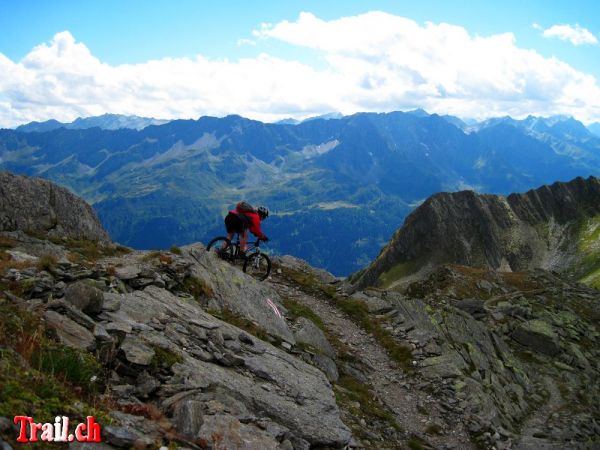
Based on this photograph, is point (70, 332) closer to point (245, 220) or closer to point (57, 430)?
point (57, 430)

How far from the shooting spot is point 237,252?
81.9 feet

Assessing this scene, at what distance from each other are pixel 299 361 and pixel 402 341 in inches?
469

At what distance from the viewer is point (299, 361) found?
17.8 m

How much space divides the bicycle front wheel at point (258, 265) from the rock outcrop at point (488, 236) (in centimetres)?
12706

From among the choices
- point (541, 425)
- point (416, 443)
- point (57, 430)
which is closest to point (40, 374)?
point (57, 430)

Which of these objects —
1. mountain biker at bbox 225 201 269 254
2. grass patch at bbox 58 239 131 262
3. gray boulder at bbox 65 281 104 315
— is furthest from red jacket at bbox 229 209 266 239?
gray boulder at bbox 65 281 104 315

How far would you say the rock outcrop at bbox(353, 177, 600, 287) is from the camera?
16000cm

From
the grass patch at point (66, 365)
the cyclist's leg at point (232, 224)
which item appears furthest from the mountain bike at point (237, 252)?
the grass patch at point (66, 365)

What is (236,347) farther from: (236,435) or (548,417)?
(548,417)

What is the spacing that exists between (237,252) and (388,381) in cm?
1079

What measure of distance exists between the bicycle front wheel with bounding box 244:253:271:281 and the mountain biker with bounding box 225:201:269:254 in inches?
87.3

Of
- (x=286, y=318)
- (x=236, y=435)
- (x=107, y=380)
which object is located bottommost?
(x=236, y=435)

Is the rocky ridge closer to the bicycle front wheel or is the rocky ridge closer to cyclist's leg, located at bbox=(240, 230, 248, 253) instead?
cyclist's leg, located at bbox=(240, 230, 248, 253)

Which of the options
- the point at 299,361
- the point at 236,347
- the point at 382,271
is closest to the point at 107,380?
the point at 236,347
